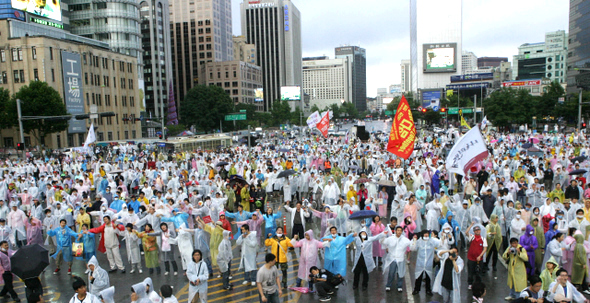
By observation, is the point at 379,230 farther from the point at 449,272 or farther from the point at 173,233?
the point at 173,233

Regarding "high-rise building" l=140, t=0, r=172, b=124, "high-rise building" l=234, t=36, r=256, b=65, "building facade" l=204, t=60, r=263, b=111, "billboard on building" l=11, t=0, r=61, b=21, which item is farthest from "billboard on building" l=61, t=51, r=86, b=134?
"high-rise building" l=234, t=36, r=256, b=65

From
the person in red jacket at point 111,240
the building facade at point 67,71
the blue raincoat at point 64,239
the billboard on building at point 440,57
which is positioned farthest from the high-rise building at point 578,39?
the blue raincoat at point 64,239

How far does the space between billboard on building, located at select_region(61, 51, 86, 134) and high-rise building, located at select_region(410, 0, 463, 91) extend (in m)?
91.3

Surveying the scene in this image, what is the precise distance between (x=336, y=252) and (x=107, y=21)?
244 ft

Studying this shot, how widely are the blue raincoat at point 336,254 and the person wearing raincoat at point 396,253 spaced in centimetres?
73

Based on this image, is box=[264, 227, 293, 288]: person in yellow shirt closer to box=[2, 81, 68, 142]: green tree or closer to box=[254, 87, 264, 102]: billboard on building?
box=[2, 81, 68, 142]: green tree

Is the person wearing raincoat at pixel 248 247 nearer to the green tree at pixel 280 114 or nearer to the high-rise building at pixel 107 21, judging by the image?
the high-rise building at pixel 107 21

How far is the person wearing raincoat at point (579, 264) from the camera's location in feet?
26.0

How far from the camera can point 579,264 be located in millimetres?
8008

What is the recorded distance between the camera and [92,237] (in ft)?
32.2

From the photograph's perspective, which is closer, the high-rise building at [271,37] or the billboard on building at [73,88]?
the billboard on building at [73,88]

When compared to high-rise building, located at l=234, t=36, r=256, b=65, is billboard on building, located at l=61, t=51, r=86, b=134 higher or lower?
lower

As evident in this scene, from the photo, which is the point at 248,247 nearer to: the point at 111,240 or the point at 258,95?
the point at 111,240

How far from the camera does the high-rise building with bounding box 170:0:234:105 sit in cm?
11338
